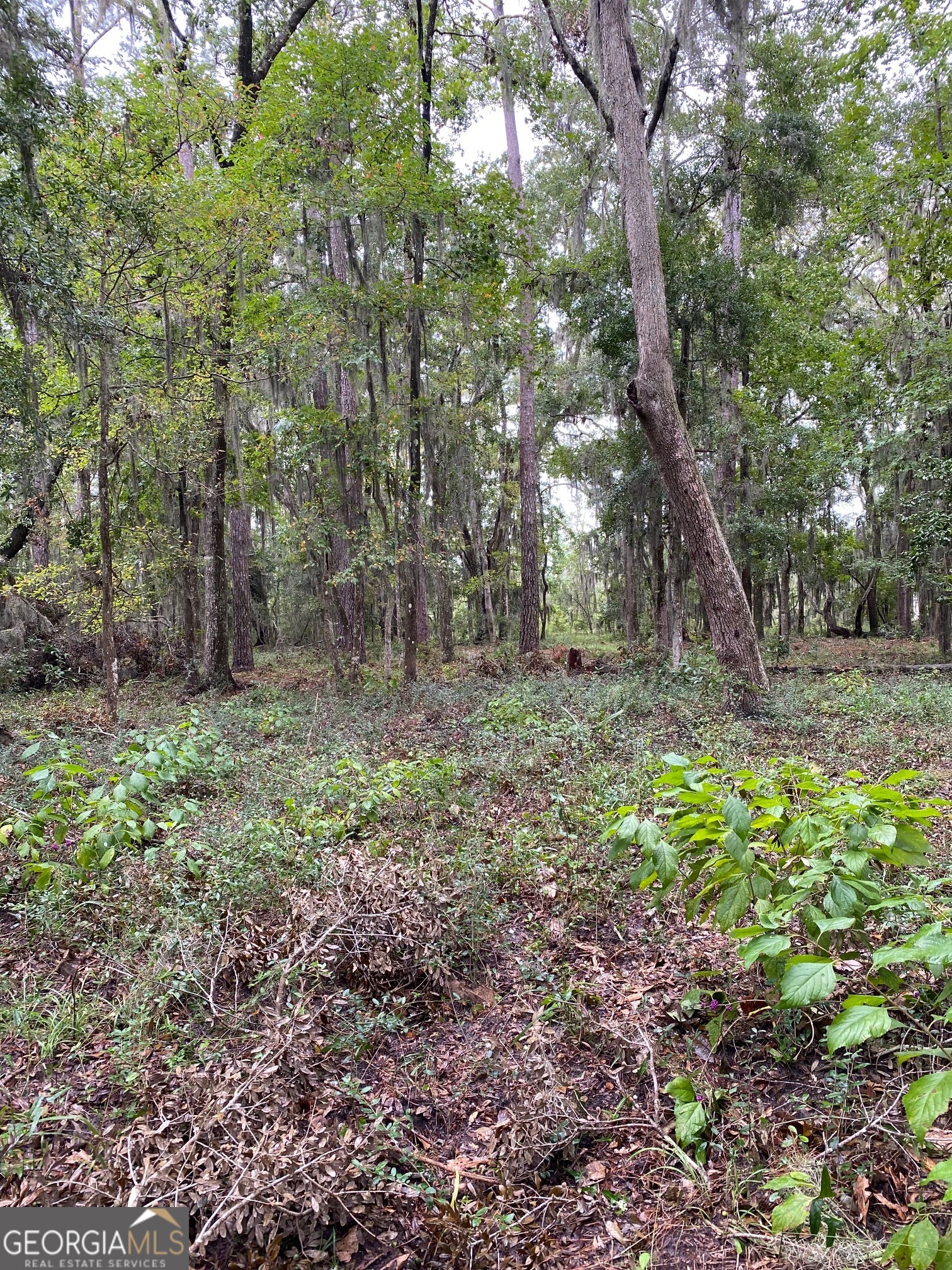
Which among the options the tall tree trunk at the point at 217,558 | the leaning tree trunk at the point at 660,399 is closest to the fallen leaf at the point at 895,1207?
the leaning tree trunk at the point at 660,399

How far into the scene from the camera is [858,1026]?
1.37 m

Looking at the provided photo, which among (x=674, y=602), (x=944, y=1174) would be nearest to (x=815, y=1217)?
(x=944, y=1174)

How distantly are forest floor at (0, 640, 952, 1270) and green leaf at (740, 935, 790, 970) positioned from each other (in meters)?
0.50

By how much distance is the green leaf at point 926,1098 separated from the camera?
1.19m

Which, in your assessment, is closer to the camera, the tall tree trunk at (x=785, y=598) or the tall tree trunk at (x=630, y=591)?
the tall tree trunk at (x=630, y=591)

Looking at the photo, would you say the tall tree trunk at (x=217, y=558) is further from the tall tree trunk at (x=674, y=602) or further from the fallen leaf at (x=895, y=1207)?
the fallen leaf at (x=895, y=1207)

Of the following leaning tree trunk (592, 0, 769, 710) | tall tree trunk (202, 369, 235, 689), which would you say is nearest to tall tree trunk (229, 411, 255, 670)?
tall tree trunk (202, 369, 235, 689)

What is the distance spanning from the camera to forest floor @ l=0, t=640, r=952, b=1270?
1670 mm

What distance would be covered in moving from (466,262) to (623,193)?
101 inches

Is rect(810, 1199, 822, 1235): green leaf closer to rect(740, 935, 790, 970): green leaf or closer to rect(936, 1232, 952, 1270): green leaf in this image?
rect(936, 1232, 952, 1270): green leaf

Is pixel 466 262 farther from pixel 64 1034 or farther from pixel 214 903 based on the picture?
pixel 64 1034

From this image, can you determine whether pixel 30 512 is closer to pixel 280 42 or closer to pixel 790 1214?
pixel 280 42

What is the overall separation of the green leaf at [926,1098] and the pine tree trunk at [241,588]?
14.7 m

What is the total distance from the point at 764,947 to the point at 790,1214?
56cm
